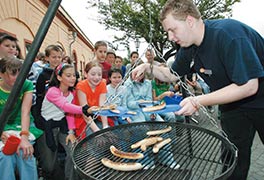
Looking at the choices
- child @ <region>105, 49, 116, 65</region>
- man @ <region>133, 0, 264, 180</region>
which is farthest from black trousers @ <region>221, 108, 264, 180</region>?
child @ <region>105, 49, 116, 65</region>

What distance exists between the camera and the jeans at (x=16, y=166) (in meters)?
1.98

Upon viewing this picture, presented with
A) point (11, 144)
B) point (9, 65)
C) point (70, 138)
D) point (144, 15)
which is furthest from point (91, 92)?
point (144, 15)

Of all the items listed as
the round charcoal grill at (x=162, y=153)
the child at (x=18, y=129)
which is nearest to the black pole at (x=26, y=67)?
the round charcoal grill at (x=162, y=153)

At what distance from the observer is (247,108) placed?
1811mm

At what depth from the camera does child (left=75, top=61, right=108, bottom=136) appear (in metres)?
2.76

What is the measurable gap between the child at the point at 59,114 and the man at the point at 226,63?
0.97 meters

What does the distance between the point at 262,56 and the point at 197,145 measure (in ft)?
2.76

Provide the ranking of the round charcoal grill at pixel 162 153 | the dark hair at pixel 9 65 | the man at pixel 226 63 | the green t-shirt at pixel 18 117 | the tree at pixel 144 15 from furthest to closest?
the tree at pixel 144 15
the green t-shirt at pixel 18 117
the dark hair at pixel 9 65
the man at pixel 226 63
the round charcoal grill at pixel 162 153

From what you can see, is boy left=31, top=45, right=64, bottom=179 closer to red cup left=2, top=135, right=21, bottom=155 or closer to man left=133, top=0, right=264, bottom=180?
red cup left=2, top=135, right=21, bottom=155

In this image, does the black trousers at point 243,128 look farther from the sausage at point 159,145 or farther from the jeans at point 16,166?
the jeans at point 16,166

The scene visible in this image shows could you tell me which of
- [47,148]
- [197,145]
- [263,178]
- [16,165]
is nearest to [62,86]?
[47,148]

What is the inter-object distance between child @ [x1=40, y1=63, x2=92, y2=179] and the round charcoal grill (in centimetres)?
73

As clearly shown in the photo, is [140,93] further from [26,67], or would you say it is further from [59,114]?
[26,67]

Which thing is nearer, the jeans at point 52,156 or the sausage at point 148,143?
the sausage at point 148,143
